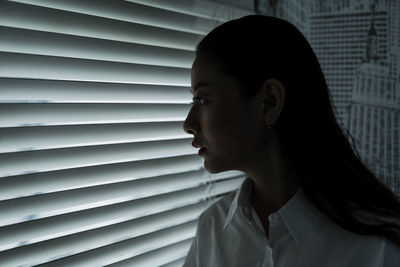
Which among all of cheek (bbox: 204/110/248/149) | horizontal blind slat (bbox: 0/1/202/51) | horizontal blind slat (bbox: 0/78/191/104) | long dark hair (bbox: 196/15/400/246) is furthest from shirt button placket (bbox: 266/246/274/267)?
horizontal blind slat (bbox: 0/1/202/51)

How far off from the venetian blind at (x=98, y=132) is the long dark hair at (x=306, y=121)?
197 millimetres

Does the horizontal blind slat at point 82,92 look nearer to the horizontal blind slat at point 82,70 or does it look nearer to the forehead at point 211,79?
the horizontal blind slat at point 82,70

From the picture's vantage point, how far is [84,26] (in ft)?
2.55

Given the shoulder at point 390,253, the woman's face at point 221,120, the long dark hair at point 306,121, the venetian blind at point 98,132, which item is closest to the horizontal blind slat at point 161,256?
the venetian blind at point 98,132

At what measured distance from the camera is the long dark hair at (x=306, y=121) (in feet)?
2.61

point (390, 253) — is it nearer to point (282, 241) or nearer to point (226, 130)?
point (282, 241)

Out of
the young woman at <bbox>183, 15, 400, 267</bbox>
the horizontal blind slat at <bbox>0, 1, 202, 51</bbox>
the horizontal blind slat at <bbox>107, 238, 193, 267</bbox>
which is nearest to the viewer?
the horizontal blind slat at <bbox>0, 1, 202, 51</bbox>

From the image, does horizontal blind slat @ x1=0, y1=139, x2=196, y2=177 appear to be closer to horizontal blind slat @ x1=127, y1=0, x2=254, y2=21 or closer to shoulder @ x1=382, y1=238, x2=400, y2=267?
horizontal blind slat @ x1=127, y1=0, x2=254, y2=21

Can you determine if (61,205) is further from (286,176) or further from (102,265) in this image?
(286,176)

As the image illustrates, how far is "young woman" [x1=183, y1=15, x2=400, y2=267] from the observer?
79 centimetres

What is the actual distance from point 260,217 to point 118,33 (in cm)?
62

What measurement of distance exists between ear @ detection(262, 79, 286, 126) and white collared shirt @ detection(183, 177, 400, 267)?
0.22 m

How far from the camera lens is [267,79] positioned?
31.4 inches

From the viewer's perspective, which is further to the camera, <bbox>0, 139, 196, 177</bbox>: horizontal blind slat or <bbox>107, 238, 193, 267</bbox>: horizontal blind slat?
<bbox>107, 238, 193, 267</bbox>: horizontal blind slat
